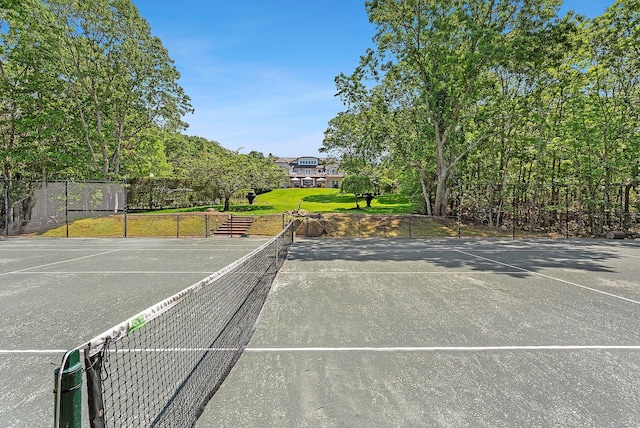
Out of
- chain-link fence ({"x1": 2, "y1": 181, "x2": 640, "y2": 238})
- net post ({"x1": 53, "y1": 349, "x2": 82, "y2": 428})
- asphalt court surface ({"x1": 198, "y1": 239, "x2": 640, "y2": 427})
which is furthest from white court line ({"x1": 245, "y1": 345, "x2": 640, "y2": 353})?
chain-link fence ({"x1": 2, "y1": 181, "x2": 640, "y2": 238})

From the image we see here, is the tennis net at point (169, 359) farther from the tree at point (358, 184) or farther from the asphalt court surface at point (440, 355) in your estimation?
the tree at point (358, 184)

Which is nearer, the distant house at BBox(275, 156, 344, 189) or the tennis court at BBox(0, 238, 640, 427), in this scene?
the tennis court at BBox(0, 238, 640, 427)

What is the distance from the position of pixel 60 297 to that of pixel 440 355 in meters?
7.16

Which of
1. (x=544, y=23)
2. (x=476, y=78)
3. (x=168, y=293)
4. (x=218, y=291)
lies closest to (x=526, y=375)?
(x=218, y=291)

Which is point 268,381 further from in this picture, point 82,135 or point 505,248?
point 82,135

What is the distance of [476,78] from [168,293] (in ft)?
59.1

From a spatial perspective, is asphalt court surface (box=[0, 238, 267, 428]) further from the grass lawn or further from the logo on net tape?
the grass lawn

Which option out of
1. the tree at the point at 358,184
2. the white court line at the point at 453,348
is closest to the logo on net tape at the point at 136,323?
the white court line at the point at 453,348

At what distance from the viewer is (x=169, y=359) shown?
3.83 meters

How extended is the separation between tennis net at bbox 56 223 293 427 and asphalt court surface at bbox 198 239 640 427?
0.23 m

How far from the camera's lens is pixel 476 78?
17.2m

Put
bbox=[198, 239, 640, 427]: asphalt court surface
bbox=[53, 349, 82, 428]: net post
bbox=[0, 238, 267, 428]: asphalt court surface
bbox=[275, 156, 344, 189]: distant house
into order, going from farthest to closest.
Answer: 1. bbox=[275, 156, 344, 189]: distant house
2. bbox=[0, 238, 267, 428]: asphalt court surface
3. bbox=[198, 239, 640, 427]: asphalt court surface
4. bbox=[53, 349, 82, 428]: net post

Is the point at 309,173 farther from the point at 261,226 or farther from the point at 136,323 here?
the point at 136,323

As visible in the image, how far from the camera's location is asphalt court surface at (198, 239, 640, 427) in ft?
9.26
